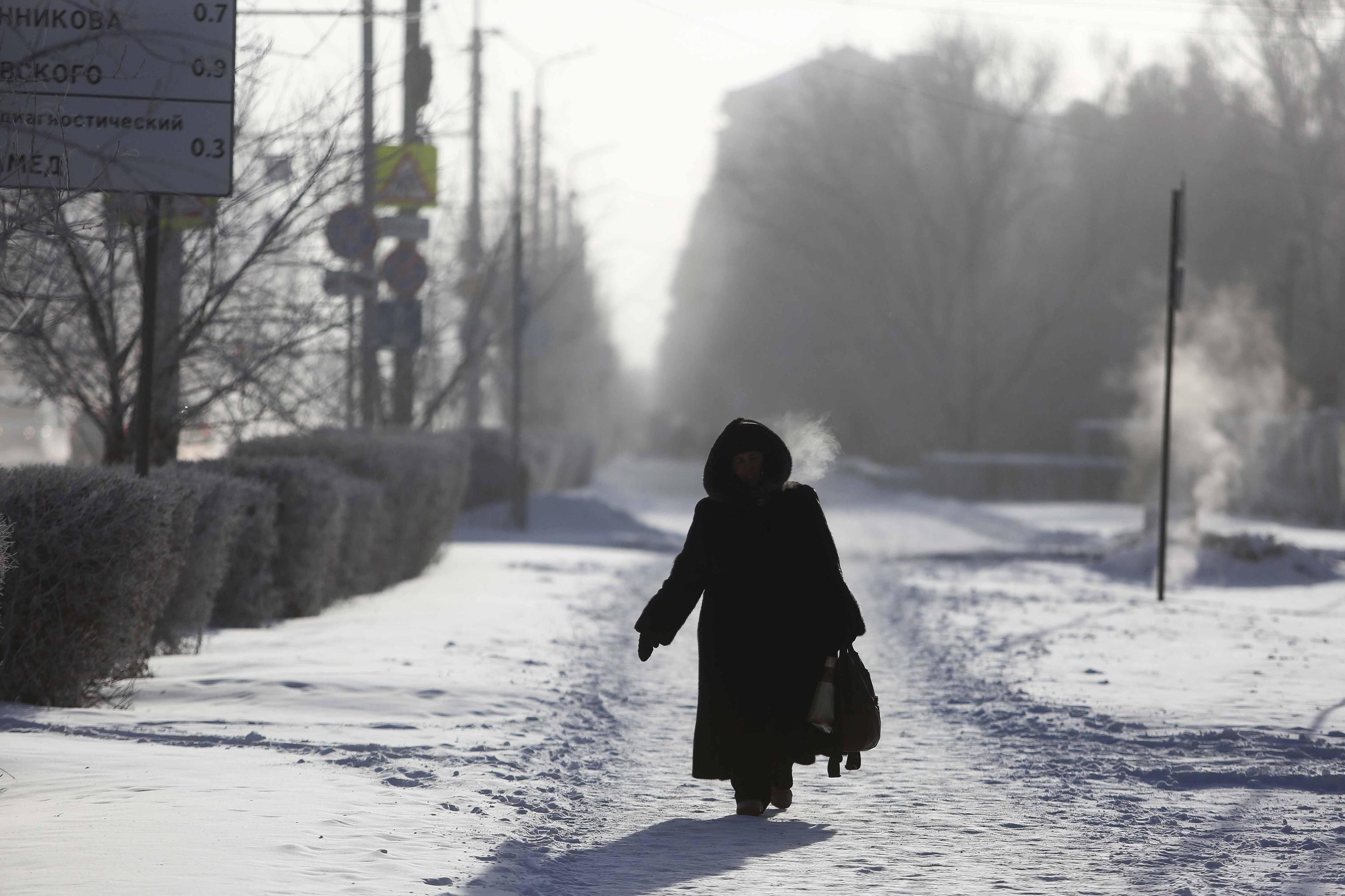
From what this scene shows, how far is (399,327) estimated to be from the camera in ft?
63.9

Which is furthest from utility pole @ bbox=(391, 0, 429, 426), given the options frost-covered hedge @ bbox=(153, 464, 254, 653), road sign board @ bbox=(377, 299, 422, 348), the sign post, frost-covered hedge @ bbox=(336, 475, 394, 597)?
the sign post

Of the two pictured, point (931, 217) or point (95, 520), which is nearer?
point (95, 520)

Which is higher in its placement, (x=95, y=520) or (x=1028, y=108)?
(x=1028, y=108)

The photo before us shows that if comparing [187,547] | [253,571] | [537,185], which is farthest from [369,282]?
[537,185]

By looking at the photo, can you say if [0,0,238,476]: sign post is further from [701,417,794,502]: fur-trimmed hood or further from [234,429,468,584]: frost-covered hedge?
[234,429,468,584]: frost-covered hedge

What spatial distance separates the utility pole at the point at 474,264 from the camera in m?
22.8

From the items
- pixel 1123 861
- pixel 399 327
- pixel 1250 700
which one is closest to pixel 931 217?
pixel 399 327

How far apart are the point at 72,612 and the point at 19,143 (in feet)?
7.81

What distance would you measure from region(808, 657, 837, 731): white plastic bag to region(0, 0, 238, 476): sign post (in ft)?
13.1

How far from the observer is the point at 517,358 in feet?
84.8

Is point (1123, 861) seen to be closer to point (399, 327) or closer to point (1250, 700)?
point (1250, 700)

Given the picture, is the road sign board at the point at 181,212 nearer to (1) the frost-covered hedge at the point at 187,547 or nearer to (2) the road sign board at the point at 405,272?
(1) the frost-covered hedge at the point at 187,547

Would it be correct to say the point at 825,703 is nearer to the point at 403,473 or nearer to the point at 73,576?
the point at 73,576

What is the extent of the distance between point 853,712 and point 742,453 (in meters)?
1.12
